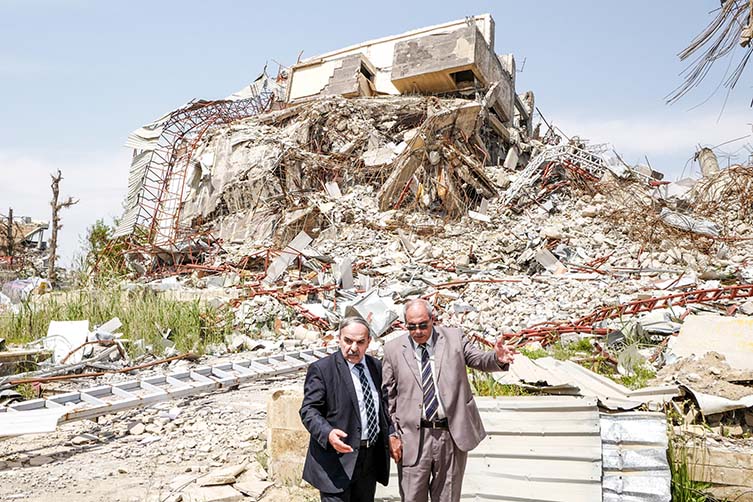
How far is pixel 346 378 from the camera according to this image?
9.26 ft

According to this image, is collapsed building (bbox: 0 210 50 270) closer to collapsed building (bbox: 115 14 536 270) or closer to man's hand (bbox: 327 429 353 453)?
collapsed building (bbox: 115 14 536 270)

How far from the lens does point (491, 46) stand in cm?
2012

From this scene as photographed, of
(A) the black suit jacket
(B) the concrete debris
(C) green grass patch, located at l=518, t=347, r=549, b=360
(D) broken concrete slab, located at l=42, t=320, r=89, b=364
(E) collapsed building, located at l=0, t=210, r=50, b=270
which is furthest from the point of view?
(E) collapsed building, located at l=0, t=210, r=50, b=270

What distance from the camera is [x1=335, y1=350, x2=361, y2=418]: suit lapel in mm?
2783

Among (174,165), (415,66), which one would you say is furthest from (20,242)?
(415,66)

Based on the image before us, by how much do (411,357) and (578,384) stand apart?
2052 mm

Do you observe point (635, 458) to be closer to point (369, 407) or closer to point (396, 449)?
point (396, 449)

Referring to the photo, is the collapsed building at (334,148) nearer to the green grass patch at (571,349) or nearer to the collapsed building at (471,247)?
the collapsed building at (471,247)

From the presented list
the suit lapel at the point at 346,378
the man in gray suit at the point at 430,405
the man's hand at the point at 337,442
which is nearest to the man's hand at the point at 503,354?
the man in gray suit at the point at 430,405

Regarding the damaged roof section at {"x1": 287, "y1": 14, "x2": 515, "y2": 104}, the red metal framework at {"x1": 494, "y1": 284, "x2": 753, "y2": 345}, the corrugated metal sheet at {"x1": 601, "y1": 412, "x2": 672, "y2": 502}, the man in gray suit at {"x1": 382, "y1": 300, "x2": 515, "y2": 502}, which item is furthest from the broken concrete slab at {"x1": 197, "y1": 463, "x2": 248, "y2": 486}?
the damaged roof section at {"x1": 287, "y1": 14, "x2": 515, "y2": 104}

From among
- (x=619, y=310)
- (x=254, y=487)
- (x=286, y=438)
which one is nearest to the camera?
(x=254, y=487)

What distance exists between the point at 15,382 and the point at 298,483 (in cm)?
377

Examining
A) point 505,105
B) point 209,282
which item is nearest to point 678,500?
point 209,282

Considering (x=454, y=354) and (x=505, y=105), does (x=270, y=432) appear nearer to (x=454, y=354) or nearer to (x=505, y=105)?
(x=454, y=354)
